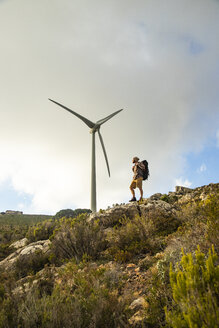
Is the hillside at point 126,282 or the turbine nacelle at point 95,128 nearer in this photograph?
the hillside at point 126,282

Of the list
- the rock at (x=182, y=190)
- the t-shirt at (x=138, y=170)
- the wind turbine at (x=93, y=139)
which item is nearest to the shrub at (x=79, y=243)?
the t-shirt at (x=138, y=170)

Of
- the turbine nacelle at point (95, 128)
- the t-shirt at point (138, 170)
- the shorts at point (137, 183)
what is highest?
the turbine nacelle at point (95, 128)

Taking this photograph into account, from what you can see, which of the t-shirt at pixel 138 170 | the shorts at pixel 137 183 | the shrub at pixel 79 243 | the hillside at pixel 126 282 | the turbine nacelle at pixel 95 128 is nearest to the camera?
the hillside at pixel 126 282

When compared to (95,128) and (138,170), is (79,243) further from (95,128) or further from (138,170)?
(95,128)

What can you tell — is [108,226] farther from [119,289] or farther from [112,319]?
[112,319]

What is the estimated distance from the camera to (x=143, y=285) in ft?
12.9

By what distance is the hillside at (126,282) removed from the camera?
2.12 metres

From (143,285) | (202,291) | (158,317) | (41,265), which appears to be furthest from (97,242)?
(202,291)

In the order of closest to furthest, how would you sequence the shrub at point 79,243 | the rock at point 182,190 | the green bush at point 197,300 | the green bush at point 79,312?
the green bush at point 197,300, the green bush at point 79,312, the shrub at point 79,243, the rock at point 182,190

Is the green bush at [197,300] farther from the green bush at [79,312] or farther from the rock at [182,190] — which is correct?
the rock at [182,190]

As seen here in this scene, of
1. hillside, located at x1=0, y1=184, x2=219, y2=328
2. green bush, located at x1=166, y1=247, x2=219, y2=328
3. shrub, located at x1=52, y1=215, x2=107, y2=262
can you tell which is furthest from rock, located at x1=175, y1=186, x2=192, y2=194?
green bush, located at x1=166, y1=247, x2=219, y2=328

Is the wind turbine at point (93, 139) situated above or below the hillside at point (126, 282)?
above

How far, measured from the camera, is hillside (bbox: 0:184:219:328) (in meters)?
2.12

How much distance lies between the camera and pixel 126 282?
4102 millimetres
